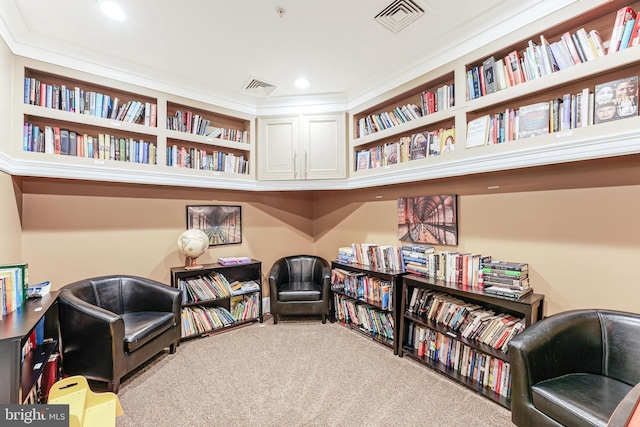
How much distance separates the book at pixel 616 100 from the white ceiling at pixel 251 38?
65cm

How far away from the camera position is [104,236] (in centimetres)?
297

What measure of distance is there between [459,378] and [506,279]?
92cm

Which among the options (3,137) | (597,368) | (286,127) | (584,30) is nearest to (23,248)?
(3,137)

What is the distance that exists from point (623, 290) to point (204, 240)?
145 inches

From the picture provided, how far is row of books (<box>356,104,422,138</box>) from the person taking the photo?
9.59 feet

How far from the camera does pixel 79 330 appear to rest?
2.17 meters

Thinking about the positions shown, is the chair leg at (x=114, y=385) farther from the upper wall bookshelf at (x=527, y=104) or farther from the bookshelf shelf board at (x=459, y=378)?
the upper wall bookshelf at (x=527, y=104)

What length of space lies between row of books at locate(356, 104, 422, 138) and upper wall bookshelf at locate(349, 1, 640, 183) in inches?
5.4

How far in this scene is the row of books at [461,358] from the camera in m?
2.12

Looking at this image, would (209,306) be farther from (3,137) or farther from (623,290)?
(623,290)

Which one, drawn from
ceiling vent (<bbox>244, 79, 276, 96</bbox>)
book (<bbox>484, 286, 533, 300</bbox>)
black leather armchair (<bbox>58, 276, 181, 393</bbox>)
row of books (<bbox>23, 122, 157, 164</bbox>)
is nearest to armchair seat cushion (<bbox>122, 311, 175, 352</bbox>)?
black leather armchair (<bbox>58, 276, 181, 393</bbox>)

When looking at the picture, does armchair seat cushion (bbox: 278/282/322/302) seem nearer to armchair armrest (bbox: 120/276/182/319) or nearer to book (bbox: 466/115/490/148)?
armchair armrest (bbox: 120/276/182/319)

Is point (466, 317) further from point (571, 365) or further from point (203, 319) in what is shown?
point (203, 319)

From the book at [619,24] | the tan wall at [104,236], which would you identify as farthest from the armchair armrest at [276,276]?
the book at [619,24]
